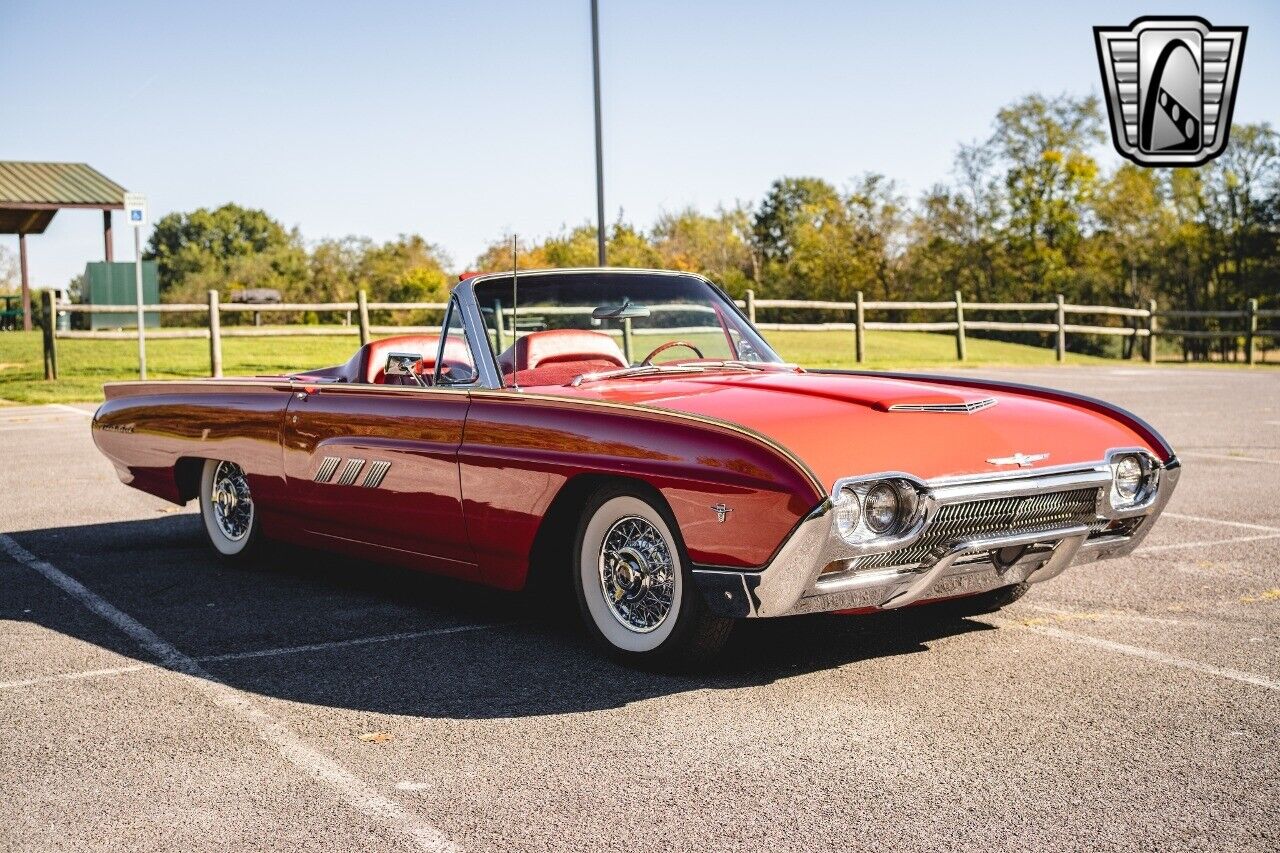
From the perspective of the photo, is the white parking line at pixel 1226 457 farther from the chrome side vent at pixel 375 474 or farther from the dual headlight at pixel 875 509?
the chrome side vent at pixel 375 474

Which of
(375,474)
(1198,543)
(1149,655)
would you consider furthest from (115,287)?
(1149,655)

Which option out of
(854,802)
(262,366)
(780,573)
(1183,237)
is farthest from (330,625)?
(1183,237)

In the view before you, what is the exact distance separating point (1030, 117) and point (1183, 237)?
759cm

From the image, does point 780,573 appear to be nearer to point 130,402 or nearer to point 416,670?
point 416,670

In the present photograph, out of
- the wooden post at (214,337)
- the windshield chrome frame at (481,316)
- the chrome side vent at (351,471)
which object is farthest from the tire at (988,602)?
the wooden post at (214,337)

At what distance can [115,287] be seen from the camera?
2714 centimetres

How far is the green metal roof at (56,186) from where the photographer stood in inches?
1255

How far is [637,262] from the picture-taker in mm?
42562

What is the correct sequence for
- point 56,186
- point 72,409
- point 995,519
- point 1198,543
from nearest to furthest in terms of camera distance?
1. point 995,519
2. point 1198,543
3. point 72,409
4. point 56,186

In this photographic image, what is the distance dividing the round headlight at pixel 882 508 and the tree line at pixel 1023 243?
130 feet

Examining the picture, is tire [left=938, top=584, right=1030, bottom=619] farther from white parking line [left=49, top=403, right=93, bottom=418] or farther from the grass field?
the grass field

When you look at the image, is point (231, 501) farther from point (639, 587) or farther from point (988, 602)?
point (988, 602)

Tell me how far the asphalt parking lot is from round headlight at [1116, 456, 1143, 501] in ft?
1.77

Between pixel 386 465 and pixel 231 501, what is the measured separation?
1.63 meters
